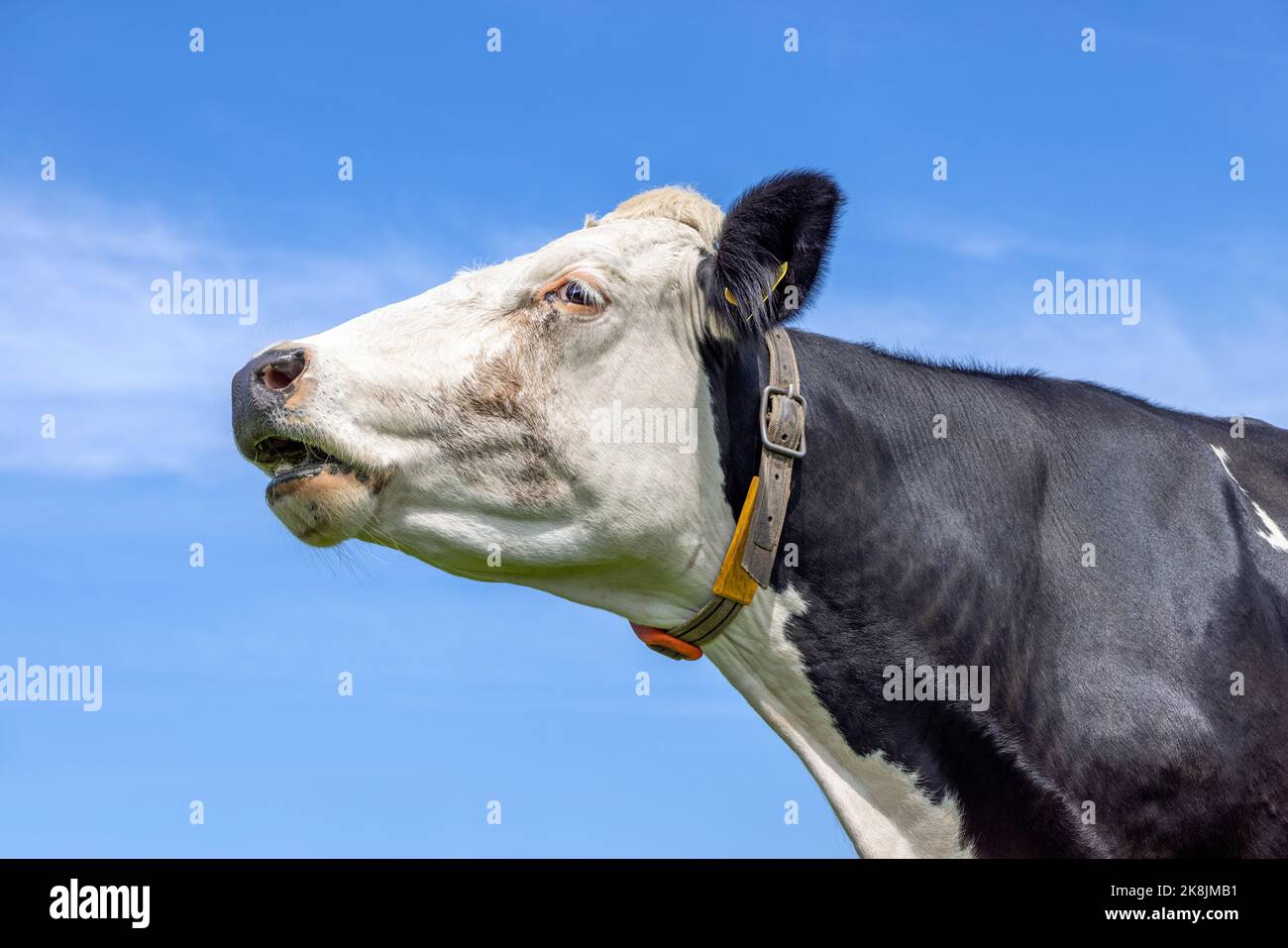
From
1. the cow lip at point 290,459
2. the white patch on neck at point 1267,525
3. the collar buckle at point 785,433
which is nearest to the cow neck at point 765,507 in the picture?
the collar buckle at point 785,433

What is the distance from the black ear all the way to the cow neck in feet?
0.89

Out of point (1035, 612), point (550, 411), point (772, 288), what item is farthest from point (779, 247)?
point (1035, 612)

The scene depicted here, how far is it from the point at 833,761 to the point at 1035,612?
1.12 m

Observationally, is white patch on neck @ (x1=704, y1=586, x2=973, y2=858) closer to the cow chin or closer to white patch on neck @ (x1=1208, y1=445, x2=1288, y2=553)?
the cow chin

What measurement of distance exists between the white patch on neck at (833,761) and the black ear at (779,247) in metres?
1.30

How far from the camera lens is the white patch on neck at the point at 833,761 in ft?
19.6

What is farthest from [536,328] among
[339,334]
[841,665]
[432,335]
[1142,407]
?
[1142,407]

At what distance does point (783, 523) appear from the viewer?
6.00 meters

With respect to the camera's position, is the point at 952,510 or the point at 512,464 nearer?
the point at 512,464

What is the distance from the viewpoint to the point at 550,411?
19.0 ft

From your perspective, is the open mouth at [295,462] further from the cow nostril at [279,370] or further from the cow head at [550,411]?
the cow nostril at [279,370]

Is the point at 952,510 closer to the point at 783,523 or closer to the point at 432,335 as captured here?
the point at 783,523

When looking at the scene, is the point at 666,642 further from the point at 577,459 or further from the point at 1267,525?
the point at 1267,525
